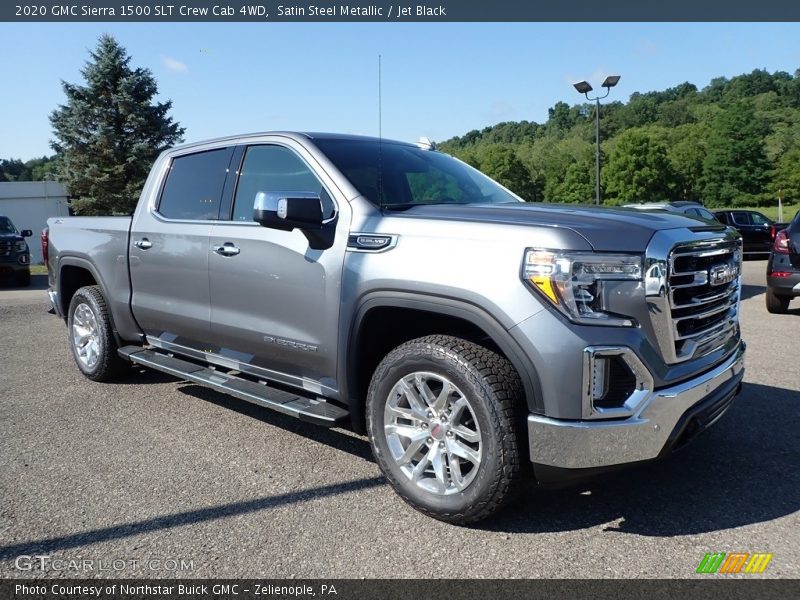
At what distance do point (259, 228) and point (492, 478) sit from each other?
2058 mm

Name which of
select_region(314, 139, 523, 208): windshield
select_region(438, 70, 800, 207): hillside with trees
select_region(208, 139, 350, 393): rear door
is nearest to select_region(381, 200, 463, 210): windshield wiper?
select_region(314, 139, 523, 208): windshield

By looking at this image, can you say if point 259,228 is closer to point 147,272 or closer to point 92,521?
point 147,272

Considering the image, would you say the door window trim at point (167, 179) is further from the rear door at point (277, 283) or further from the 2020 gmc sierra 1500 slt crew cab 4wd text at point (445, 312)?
the rear door at point (277, 283)

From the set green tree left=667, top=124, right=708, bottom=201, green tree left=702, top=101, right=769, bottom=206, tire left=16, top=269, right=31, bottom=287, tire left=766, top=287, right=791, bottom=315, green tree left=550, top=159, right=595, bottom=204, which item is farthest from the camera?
green tree left=667, top=124, right=708, bottom=201

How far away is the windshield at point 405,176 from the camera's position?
3.89m

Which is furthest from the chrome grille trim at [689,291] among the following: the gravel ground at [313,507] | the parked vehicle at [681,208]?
the gravel ground at [313,507]

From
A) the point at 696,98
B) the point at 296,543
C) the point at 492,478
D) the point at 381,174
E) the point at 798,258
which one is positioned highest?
the point at 696,98

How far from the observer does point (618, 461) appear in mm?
2850

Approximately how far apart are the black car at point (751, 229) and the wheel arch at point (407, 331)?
20.0 metres

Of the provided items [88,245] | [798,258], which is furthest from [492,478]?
[798,258]

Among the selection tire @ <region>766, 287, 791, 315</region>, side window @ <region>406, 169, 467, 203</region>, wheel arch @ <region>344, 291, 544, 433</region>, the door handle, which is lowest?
tire @ <region>766, 287, 791, 315</region>

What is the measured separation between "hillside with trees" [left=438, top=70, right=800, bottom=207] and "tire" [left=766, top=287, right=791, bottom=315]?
47.2 m

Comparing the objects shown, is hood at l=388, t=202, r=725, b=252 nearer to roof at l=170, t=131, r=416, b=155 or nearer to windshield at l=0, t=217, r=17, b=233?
→ roof at l=170, t=131, r=416, b=155

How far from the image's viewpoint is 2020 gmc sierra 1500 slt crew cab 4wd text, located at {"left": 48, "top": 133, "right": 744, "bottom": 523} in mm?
2828
